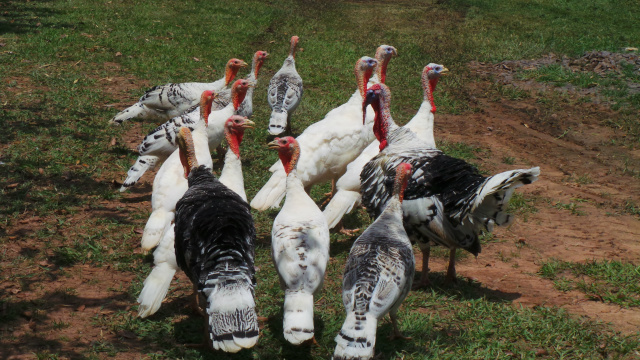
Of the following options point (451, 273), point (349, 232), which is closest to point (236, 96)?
point (349, 232)

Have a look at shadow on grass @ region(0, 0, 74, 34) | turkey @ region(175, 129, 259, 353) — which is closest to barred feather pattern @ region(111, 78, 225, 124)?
turkey @ region(175, 129, 259, 353)

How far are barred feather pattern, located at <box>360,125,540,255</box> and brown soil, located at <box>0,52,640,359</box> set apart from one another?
87cm

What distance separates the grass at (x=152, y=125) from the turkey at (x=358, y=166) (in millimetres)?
498

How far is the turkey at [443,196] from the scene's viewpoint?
5.16m

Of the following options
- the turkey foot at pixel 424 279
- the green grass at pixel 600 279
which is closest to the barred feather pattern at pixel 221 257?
the turkey foot at pixel 424 279

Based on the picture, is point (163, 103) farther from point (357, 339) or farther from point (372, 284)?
point (357, 339)

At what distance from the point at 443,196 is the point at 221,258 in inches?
93.8

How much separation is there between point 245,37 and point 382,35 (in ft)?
13.3

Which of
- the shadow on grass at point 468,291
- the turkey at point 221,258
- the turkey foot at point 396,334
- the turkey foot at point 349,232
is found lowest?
the turkey foot at point 349,232

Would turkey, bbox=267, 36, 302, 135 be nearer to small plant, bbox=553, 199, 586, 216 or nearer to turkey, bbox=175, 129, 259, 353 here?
turkey, bbox=175, 129, 259, 353

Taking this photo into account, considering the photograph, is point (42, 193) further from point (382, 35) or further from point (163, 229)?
point (382, 35)

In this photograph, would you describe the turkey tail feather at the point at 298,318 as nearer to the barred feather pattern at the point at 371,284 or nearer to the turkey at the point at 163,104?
the barred feather pattern at the point at 371,284

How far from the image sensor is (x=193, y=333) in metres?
5.04

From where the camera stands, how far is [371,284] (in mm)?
4309
